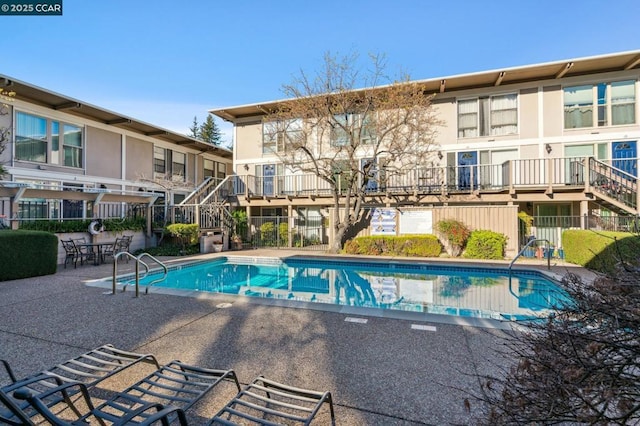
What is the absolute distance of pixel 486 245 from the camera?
1234cm

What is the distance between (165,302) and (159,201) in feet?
47.1

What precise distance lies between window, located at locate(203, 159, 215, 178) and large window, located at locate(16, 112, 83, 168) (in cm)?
867

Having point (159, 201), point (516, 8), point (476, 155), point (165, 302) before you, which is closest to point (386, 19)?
point (516, 8)

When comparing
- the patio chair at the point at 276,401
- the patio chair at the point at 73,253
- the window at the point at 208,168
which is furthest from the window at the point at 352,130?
the window at the point at 208,168

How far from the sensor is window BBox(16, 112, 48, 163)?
42.7ft

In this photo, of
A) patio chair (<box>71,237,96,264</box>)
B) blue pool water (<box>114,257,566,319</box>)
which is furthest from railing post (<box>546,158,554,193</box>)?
patio chair (<box>71,237,96,264</box>)

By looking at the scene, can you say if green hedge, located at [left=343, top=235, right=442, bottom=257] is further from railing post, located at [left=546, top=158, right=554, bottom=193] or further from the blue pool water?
railing post, located at [left=546, top=158, right=554, bottom=193]

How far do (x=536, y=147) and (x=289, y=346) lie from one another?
15.0 m

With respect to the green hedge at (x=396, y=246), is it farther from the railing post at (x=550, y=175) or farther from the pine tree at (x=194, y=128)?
the pine tree at (x=194, y=128)

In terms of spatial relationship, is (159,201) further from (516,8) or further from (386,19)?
(516,8)

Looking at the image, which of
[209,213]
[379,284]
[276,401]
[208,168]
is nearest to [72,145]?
[209,213]

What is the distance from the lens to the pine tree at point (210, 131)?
154ft

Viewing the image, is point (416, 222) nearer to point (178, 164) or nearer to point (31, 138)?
point (178, 164)

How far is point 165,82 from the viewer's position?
18.0 meters
